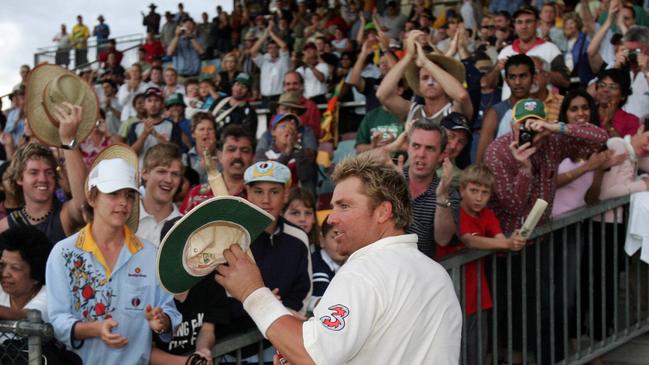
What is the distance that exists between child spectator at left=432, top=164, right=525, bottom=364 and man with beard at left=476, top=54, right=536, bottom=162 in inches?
59.3

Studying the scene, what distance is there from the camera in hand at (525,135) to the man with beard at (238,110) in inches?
202

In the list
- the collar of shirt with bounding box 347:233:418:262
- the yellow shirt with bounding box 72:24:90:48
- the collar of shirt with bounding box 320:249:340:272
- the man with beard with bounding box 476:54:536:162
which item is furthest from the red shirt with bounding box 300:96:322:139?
the yellow shirt with bounding box 72:24:90:48

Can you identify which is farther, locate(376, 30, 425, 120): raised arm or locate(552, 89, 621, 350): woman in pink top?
locate(376, 30, 425, 120): raised arm

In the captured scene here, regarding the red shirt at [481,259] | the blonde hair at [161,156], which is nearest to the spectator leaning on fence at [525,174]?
the red shirt at [481,259]

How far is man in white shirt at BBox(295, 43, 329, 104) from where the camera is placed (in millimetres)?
13875

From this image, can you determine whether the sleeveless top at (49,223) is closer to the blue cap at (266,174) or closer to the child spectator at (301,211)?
the blue cap at (266,174)

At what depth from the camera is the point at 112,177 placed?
452 cm

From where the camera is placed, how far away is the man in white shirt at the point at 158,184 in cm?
587

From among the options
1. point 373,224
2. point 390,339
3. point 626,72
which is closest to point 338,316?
point 390,339

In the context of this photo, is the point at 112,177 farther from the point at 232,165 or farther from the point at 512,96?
the point at 512,96

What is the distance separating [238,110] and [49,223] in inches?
226

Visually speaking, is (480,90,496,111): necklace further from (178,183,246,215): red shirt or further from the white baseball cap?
the white baseball cap

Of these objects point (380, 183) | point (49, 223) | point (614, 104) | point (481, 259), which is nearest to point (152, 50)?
point (614, 104)

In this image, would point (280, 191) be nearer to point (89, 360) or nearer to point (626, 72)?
point (89, 360)
